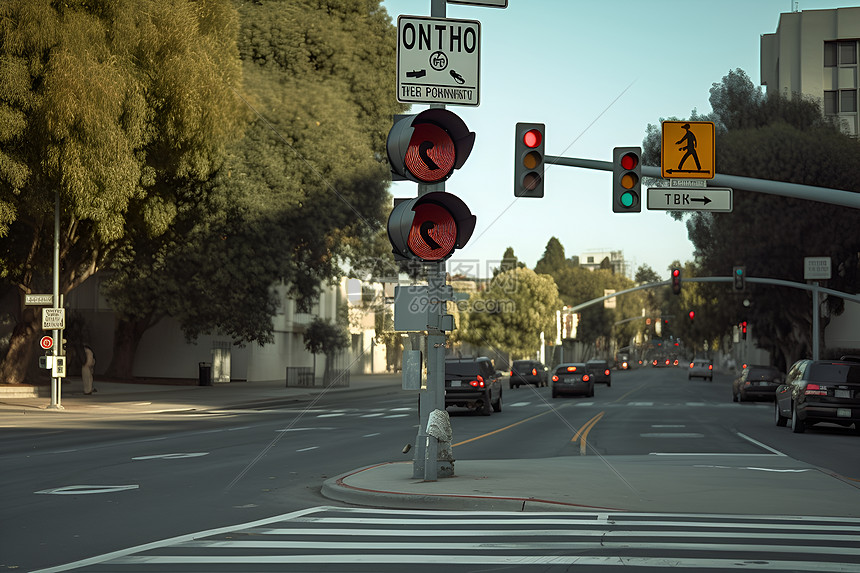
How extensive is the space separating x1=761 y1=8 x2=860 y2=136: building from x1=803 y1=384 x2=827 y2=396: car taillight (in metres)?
49.9

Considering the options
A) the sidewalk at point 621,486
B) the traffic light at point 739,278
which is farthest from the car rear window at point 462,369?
the traffic light at point 739,278

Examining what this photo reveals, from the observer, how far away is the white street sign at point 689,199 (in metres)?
18.5

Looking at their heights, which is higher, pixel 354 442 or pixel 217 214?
pixel 217 214

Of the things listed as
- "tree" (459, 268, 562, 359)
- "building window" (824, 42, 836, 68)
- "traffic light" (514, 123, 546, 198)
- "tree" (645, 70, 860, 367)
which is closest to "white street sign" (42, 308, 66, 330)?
"traffic light" (514, 123, 546, 198)

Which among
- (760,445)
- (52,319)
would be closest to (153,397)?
(52,319)

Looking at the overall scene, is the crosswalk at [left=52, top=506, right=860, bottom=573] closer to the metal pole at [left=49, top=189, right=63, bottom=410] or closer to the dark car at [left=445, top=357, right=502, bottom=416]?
the dark car at [left=445, top=357, right=502, bottom=416]

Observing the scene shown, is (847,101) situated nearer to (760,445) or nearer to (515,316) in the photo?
(515,316)

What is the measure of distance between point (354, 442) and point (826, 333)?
5138 centimetres

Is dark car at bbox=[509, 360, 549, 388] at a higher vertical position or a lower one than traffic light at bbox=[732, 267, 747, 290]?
lower

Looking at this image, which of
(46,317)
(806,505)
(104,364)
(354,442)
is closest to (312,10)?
(46,317)

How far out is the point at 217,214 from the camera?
3916cm

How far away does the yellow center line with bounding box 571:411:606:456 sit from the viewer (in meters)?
20.0

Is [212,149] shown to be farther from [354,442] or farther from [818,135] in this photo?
[818,135]

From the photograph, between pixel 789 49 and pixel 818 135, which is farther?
pixel 789 49
